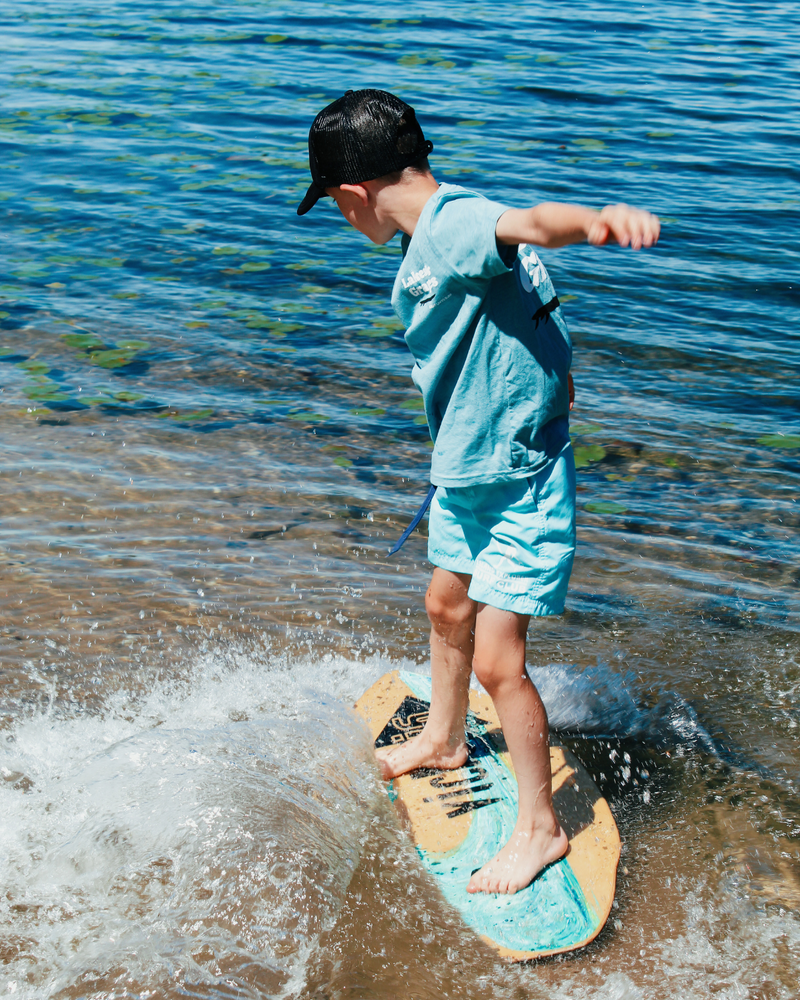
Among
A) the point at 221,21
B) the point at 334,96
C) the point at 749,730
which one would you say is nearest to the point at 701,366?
the point at 749,730

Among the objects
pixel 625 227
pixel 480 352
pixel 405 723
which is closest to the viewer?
pixel 625 227

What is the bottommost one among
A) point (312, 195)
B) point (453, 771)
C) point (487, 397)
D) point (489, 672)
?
point (453, 771)

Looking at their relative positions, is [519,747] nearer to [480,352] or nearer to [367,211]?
[480,352]

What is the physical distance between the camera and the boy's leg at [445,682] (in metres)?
3.11

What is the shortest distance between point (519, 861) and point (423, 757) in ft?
1.78

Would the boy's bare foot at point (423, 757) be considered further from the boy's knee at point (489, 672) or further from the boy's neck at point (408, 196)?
the boy's neck at point (408, 196)

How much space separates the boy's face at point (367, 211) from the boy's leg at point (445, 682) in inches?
39.1

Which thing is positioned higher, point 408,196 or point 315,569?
point 408,196

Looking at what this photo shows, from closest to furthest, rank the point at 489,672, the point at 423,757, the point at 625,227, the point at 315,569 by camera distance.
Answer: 1. the point at 625,227
2. the point at 489,672
3. the point at 423,757
4. the point at 315,569

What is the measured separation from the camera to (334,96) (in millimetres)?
11984

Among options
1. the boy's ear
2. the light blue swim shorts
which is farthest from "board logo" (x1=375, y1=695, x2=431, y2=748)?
the boy's ear

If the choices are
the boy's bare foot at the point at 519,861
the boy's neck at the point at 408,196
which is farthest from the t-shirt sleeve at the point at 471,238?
the boy's bare foot at the point at 519,861

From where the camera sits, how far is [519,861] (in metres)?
2.95

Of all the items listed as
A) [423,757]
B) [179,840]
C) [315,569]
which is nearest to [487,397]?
[423,757]
